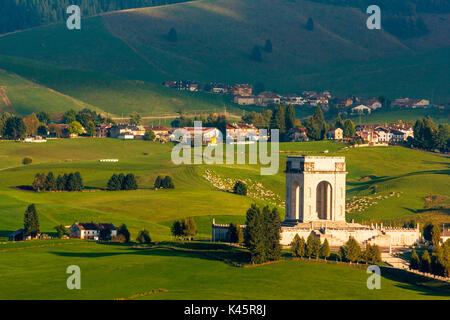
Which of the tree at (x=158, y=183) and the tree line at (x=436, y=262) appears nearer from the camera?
the tree line at (x=436, y=262)

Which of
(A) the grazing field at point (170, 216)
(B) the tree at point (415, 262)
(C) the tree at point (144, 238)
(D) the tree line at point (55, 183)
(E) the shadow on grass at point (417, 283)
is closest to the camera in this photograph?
(A) the grazing field at point (170, 216)

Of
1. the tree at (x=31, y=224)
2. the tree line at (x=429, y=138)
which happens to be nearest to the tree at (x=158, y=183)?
the tree at (x=31, y=224)

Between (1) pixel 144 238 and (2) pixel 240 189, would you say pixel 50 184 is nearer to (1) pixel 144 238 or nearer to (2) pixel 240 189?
(2) pixel 240 189

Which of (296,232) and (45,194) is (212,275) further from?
(45,194)

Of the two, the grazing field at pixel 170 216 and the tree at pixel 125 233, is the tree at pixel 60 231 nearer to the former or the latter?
the grazing field at pixel 170 216

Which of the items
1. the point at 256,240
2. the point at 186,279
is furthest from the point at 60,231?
the point at 186,279
